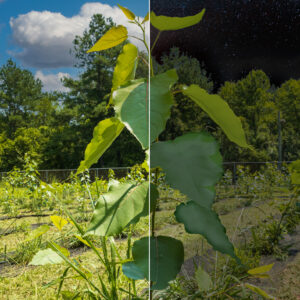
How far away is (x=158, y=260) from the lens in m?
0.56

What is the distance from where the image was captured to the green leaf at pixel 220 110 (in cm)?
48

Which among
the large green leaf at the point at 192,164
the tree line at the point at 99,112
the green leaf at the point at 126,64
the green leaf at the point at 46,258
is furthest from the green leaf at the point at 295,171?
the green leaf at the point at 46,258

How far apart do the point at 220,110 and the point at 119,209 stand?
0.26 meters

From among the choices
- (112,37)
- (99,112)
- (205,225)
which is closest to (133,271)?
(205,225)

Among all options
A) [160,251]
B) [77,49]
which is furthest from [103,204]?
[77,49]

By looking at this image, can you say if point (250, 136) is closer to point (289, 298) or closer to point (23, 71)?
point (289, 298)

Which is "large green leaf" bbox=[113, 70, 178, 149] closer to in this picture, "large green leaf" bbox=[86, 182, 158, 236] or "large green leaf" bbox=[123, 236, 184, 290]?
"large green leaf" bbox=[86, 182, 158, 236]

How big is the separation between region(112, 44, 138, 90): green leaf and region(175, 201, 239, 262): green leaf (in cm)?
29

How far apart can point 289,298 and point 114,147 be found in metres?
8.24

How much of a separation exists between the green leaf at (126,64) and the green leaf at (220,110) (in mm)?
158

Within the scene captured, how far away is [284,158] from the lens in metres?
0.51

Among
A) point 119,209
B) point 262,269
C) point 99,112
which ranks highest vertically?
point 99,112

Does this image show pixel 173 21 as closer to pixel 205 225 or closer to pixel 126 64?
pixel 126 64

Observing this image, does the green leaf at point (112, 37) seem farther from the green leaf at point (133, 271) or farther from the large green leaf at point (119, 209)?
the green leaf at point (133, 271)
